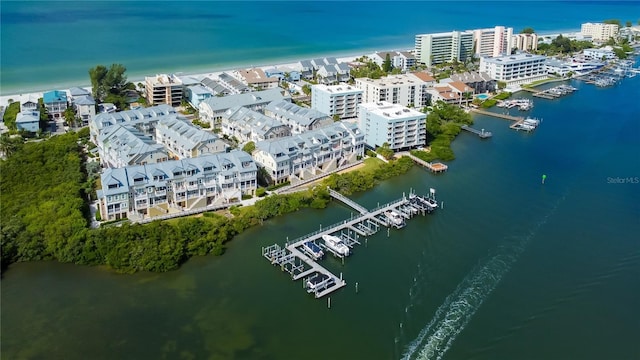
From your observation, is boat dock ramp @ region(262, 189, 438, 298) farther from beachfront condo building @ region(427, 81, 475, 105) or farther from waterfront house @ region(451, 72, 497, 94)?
waterfront house @ region(451, 72, 497, 94)

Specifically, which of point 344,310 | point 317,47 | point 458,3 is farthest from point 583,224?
point 458,3

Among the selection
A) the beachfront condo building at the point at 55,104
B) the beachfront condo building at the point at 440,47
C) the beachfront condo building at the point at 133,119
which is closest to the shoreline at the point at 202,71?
the beachfront condo building at the point at 55,104

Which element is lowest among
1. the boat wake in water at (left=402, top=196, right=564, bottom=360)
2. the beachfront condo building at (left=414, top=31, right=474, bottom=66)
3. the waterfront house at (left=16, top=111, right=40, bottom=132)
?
the boat wake in water at (left=402, top=196, right=564, bottom=360)

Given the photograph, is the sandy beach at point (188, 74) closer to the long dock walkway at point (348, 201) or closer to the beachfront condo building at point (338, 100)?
the beachfront condo building at point (338, 100)

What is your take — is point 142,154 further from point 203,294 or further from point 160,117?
point 203,294

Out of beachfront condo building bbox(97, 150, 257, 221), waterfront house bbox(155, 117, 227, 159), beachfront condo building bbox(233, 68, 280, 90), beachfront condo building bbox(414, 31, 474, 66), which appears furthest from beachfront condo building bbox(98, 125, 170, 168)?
beachfront condo building bbox(414, 31, 474, 66)
